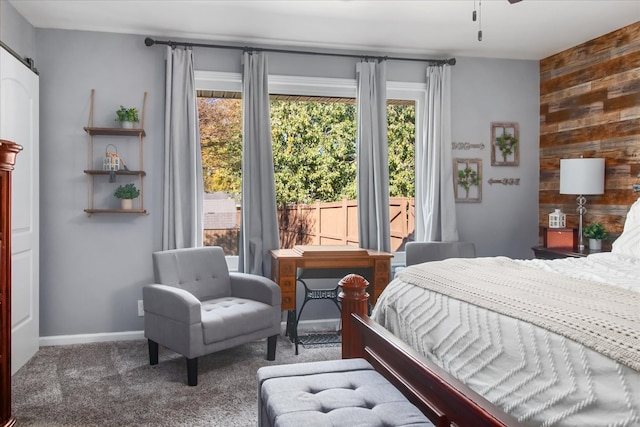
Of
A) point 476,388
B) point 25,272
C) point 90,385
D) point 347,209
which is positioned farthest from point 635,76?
point 25,272

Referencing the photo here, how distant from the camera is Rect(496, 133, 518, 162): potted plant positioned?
4836mm

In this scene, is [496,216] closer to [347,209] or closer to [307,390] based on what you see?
[347,209]

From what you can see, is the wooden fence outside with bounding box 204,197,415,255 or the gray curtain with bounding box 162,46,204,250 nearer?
the gray curtain with bounding box 162,46,204,250

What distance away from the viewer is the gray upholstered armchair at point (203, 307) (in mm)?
3125

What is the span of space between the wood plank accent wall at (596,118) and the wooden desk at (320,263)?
1839mm

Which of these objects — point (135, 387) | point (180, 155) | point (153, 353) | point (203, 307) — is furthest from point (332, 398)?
point (180, 155)

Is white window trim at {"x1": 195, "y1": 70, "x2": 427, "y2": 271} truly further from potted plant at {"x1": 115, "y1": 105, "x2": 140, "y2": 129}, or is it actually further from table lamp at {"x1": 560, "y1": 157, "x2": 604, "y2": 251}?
table lamp at {"x1": 560, "y1": 157, "x2": 604, "y2": 251}

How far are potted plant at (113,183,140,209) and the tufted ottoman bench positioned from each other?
2418mm

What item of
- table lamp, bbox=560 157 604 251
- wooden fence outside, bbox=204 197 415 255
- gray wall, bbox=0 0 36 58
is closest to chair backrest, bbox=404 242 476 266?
wooden fence outside, bbox=204 197 415 255

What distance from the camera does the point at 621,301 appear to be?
1623 mm

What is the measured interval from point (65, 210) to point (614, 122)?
4373mm

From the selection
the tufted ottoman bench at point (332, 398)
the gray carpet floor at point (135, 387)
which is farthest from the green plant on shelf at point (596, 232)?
the tufted ottoman bench at point (332, 398)

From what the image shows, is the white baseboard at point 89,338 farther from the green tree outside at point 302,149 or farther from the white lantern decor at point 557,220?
the white lantern decor at point 557,220

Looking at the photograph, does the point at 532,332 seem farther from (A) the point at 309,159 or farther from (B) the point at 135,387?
(A) the point at 309,159
